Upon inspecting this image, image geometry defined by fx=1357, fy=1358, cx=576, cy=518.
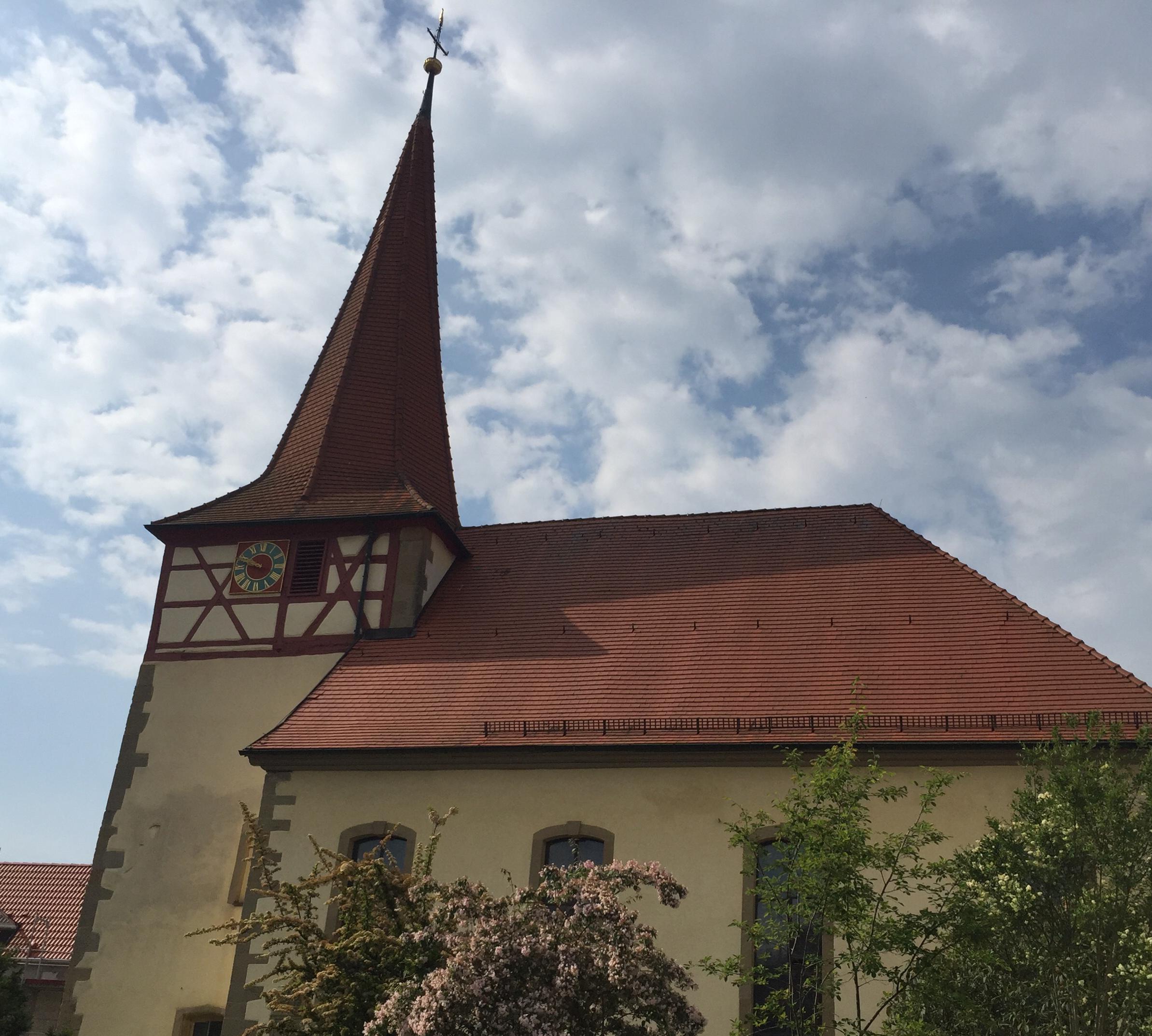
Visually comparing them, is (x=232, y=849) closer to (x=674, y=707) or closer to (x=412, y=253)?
(x=674, y=707)

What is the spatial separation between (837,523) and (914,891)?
20.6 feet

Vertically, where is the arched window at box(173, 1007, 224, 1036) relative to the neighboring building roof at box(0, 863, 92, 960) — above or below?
below

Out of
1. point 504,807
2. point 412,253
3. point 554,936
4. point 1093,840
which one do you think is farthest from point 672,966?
point 412,253

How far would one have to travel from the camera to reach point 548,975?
32.5ft

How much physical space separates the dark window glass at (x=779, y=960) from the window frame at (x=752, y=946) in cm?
5

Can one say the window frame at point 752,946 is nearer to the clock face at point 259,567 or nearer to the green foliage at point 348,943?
the green foliage at point 348,943

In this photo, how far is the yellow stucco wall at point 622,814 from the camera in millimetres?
13914

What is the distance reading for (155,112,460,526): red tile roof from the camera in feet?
64.7

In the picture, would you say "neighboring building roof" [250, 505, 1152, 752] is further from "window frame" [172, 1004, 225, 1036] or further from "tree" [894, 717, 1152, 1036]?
"tree" [894, 717, 1152, 1036]

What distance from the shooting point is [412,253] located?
23.8 m

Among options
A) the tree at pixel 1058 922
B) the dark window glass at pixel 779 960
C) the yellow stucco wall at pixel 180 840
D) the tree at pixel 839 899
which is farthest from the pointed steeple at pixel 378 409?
the tree at pixel 1058 922

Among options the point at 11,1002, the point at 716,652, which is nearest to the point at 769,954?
the point at 716,652

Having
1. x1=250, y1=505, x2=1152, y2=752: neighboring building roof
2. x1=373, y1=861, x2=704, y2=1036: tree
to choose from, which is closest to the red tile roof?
x1=250, y1=505, x2=1152, y2=752: neighboring building roof

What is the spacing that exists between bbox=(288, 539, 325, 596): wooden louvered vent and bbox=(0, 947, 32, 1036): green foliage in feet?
18.9
